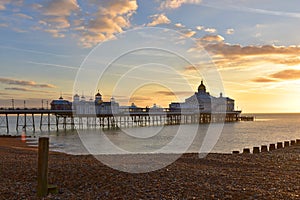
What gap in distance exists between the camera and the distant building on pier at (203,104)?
293 ft

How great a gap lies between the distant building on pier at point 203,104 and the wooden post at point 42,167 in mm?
76708

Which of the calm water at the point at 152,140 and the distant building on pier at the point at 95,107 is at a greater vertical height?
the distant building on pier at the point at 95,107

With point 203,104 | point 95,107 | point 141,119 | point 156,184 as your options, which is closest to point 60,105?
point 95,107

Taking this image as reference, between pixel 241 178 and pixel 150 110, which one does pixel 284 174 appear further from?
pixel 150 110

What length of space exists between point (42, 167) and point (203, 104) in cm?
9231

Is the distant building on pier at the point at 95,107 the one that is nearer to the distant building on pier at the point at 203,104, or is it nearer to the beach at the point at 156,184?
the distant building on pier at the point at 203,104

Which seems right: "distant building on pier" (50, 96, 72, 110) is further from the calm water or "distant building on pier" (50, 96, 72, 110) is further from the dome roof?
the dome roof

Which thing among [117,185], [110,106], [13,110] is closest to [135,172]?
[117,185]

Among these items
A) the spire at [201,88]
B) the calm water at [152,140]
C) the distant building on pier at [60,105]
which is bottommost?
the calm water at [152,140]

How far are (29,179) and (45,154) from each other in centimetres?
196

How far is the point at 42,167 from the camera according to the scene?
583 centimetres

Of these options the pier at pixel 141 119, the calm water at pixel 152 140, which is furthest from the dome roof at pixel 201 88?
the calm water at pixel 152 140

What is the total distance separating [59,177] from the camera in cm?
736

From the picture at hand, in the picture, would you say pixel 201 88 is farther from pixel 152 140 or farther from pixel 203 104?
pixel 152 140
